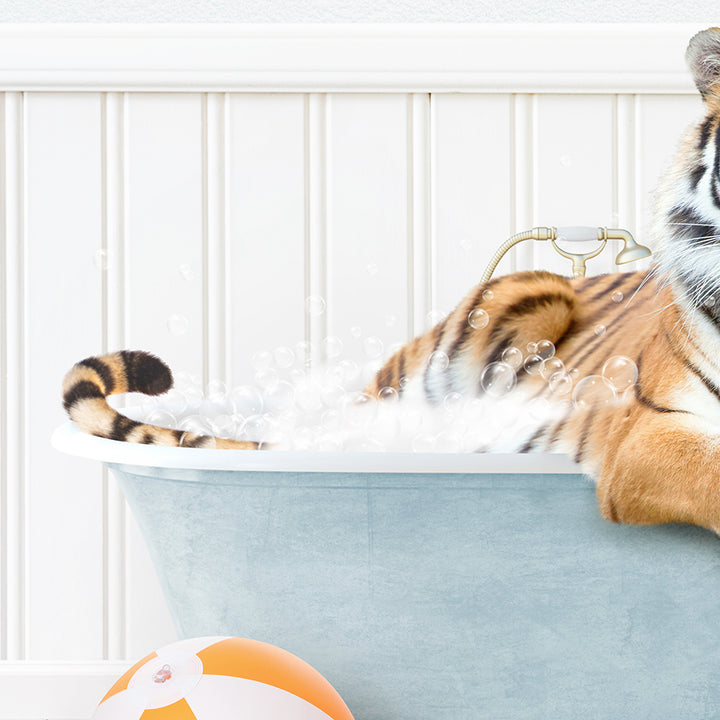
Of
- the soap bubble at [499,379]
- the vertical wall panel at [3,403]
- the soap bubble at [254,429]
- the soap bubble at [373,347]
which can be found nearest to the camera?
the soap bubble at [499,379]

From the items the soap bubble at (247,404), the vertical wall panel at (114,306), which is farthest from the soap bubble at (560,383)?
the vertical wall panel at (114,306)

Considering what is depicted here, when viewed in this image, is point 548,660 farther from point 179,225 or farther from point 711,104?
point 179,225

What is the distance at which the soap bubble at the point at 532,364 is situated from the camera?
105 centimetres

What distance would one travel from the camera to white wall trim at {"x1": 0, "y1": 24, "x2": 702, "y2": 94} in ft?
4.67

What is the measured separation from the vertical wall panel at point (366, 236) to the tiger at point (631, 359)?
0.33 m

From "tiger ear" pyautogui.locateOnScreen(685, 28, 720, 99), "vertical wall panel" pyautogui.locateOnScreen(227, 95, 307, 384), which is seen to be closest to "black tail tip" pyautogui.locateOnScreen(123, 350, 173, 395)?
"vertical wall panel" pyautogui.locateOnScreen(227, 95, 307, 384)

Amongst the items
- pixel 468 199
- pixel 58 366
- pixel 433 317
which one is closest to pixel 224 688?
pixel 433 317

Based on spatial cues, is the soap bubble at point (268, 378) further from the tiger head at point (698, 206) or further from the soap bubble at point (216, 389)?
the tiger head at point (698, 206)

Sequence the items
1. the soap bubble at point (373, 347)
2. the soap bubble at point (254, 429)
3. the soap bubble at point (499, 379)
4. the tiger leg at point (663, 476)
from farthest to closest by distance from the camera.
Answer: the soap bubble at point (373, 347), the soap bubble at point (254, 429), the soap bubble at point (499, 379), the tiger leg at point (663, 476)

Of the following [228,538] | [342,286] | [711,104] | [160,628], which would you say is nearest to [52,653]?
[160,628]

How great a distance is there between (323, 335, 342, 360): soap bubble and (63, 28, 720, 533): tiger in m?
0.26

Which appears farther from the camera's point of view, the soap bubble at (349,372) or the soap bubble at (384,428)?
the soap bubble at (349,372)

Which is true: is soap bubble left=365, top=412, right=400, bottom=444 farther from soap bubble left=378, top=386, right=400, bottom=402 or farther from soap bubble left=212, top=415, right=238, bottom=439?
soap bubble left=212, top=415, right=238, bottom=439

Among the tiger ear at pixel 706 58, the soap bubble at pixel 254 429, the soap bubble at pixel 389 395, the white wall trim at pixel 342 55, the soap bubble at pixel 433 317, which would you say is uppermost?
the white wall trim at pixel 342 55
